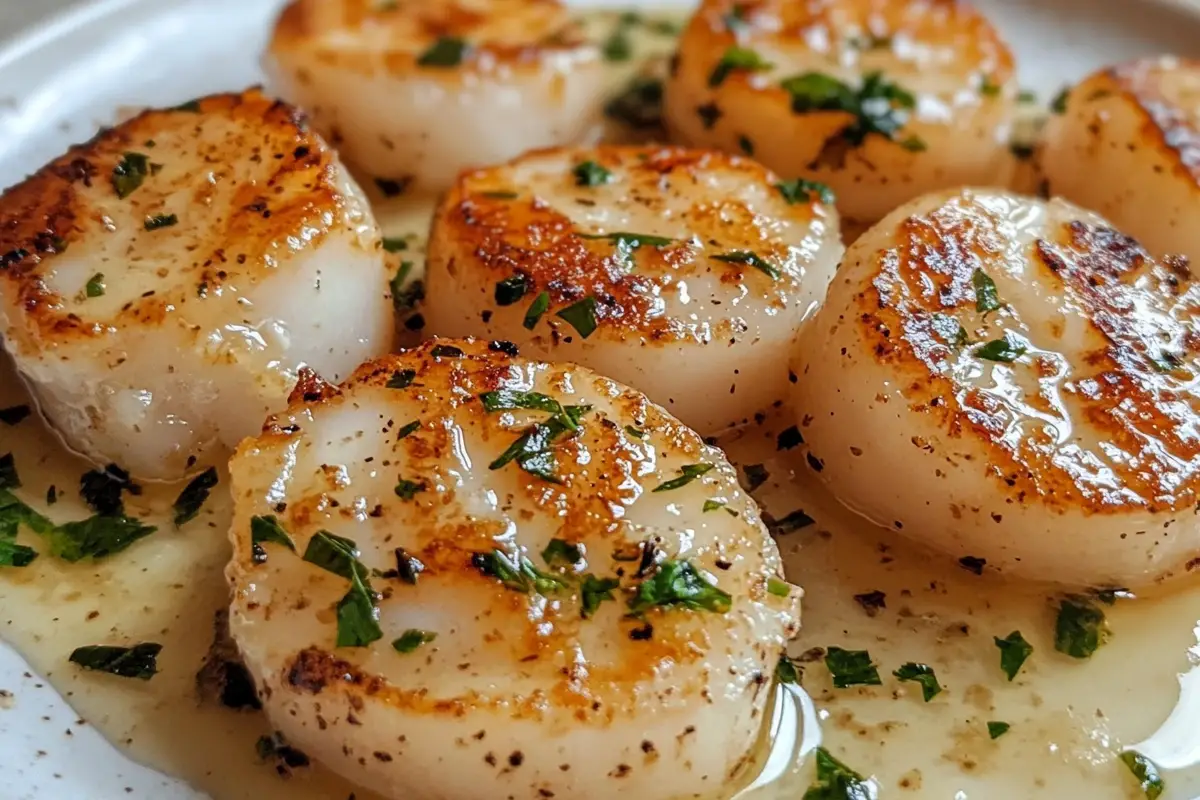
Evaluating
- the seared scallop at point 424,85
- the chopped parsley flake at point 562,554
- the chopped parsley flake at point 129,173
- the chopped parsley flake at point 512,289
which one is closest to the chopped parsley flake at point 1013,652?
the chopped parsley flake at point 562,554

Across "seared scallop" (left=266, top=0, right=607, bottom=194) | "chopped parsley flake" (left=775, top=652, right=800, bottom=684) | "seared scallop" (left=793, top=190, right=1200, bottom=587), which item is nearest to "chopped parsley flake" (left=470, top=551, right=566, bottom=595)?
"chopped parsley flake" (left=775, top=652, right=800, bottom=684)

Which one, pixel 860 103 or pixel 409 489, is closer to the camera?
pixel 409 489

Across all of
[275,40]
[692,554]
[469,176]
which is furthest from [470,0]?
[692,554]

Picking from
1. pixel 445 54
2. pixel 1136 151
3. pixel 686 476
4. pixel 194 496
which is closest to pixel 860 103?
pixel 1136 151

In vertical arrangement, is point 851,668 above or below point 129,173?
below

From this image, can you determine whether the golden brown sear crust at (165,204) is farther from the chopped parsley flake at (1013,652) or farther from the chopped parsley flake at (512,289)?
the chopped parsley flake at (1013,652)

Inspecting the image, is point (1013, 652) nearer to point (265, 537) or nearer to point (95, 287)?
point (265, 537)
